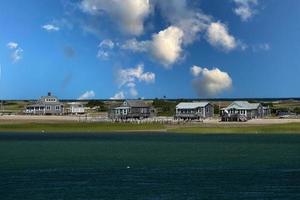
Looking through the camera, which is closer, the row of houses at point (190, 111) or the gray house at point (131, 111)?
the row of houses at point (190, 111)

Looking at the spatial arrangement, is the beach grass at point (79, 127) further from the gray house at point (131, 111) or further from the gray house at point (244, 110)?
the gray house at point (131, 111)

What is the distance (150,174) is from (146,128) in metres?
87.9

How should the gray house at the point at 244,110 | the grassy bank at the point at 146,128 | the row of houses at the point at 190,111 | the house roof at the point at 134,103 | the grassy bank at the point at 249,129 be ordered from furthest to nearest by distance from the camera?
the house roof at the point at 134,103, the row of houses at the point at 190,111, the gray house at the point at 244,110, the grassy bank at the point at 146,128, the grassy bank at the point at 249,129

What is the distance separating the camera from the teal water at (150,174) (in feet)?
144

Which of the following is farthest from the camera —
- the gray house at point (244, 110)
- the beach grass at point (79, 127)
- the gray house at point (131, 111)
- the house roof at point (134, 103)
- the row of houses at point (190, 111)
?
the house roof at point (134, 103)

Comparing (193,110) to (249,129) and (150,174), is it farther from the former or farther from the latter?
(150,174)

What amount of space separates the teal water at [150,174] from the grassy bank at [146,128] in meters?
49.7

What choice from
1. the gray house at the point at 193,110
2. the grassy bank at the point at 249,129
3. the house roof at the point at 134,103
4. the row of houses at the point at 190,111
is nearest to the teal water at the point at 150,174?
the grassy bank at the point at 249,129

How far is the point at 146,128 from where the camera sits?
141500 mm

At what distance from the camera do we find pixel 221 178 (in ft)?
167

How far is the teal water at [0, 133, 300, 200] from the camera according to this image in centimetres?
4375

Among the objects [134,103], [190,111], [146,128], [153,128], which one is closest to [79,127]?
[146,128]

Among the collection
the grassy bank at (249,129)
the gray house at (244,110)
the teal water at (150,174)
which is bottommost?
the teal water at (150,174)

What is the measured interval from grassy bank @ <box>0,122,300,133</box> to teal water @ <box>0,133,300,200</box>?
163ft
